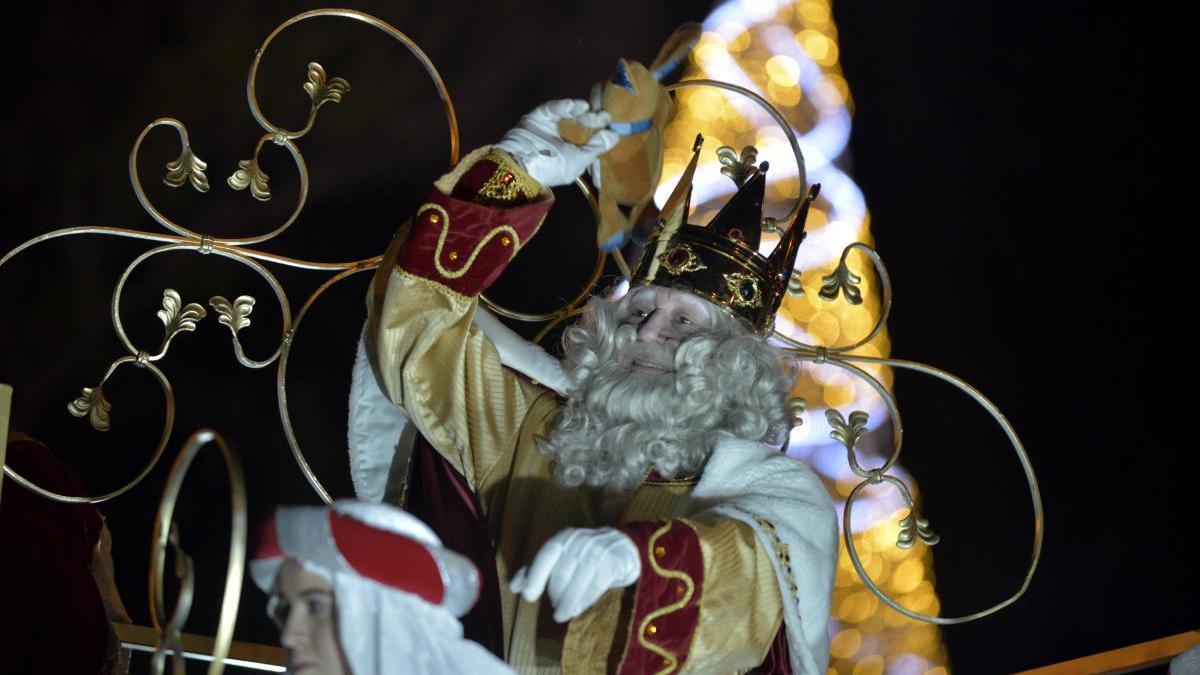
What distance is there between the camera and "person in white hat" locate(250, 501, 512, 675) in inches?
67.9

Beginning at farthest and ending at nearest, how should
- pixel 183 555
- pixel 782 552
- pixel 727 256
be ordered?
pixel 727 256
pixel 782 552
pixel 183 555

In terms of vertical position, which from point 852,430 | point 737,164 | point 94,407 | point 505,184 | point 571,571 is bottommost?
point 94,407

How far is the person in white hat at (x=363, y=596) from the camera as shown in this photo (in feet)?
5.66

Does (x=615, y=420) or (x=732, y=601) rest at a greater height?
(x=615, y=420)

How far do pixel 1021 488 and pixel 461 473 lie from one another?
1.77 meters

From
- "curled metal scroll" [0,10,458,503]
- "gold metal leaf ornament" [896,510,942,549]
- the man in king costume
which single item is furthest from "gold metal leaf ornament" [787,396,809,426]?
→ "curled metal scroll" [0,10,458,503]

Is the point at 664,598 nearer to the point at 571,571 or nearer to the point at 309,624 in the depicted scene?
the point at 571,571

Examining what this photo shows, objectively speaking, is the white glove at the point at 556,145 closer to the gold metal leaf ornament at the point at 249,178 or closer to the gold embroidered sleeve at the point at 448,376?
the gold embroidered sleeve at the point at 448,376

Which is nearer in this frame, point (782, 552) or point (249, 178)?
point (782, 552)

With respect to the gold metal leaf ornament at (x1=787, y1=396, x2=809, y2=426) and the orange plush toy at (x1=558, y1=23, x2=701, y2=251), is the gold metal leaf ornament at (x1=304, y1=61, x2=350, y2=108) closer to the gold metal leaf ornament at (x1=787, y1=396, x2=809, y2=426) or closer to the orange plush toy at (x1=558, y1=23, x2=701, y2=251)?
the orange plush toy at (x1=558, y1=23, x2=701, y2=251)

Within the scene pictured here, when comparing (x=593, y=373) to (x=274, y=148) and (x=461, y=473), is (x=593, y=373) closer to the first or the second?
(x=461, y=473)

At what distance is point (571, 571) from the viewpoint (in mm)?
1964

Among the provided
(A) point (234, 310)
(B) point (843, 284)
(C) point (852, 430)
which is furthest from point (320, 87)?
(C) point (852, 430)

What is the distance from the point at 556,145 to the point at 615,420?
0.51 m
